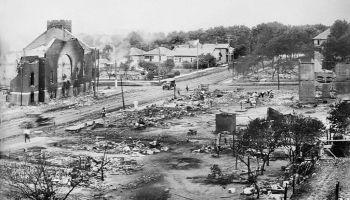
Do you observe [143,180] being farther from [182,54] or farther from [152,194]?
[182,54]

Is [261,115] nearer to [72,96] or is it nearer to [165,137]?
[165,137]

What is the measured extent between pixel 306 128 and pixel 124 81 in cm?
5665

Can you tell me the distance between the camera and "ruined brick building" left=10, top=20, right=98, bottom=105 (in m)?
54.6

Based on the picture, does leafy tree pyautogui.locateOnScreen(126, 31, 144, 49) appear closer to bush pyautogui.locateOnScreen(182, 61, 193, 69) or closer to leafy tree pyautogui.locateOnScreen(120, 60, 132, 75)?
leafy tree pyautogui.locateOnScreen(120, 60, 132, 75)

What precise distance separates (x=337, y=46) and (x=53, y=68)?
36.0 metres

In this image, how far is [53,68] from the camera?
5931 cm

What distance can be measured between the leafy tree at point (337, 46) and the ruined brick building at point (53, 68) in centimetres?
3126

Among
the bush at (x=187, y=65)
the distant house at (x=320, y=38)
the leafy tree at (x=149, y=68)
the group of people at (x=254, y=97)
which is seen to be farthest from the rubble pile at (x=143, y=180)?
the bush at (x=187, y=65)

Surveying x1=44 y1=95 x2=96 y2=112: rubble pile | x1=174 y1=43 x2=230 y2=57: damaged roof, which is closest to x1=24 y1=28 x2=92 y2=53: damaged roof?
x1=44 y1=95 x2=96 y2=112: rubble pile

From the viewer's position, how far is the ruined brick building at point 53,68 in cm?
5462

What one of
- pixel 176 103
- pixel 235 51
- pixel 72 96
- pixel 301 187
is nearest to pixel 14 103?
pixel 72 96

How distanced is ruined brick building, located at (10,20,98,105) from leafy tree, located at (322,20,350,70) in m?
31.3

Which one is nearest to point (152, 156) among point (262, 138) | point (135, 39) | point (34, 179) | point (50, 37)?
point (262, 138)

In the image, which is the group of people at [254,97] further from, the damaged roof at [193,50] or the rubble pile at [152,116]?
the damaged roof at [193,50]
